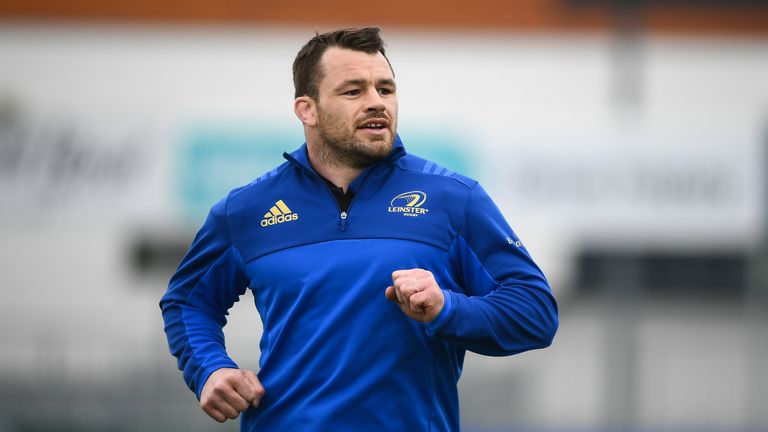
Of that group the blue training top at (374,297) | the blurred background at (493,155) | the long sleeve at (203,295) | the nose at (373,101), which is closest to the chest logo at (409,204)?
the blue training top at (374,297)

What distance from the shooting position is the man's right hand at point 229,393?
313cm

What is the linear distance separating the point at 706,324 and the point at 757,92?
3.17 metres

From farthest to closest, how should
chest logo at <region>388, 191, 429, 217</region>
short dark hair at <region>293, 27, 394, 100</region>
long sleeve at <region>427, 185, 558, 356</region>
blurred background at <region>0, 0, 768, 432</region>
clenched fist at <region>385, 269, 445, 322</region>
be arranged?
blurred background at <region>0, 0, 768, 432</region> → short dark hair at <region>293, 27, 394, 100</region> → chest logo at <region>388, 191, 429, 217</region> → long sleeve at <region>427, 185, 558, 356</region> → clenched fist at <region>385, 269, 445, 322</region>

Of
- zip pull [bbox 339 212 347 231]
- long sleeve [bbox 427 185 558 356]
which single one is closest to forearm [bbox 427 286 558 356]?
long sleeve [bbox 427 185 558 356]

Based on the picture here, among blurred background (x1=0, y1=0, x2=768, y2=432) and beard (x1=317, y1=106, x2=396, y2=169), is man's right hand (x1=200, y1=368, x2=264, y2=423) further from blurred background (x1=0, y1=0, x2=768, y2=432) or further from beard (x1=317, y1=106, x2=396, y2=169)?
blurred background (x1=0, y1=0, x2=768, y2=432)

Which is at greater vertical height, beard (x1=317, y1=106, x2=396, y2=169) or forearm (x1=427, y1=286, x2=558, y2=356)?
beard (x1=317, y1=106, x2=396, y2=169)

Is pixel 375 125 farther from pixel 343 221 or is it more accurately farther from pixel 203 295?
pixel 203 295

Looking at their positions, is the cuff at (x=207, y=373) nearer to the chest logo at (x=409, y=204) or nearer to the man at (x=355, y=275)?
the man at (x=355, y=275)

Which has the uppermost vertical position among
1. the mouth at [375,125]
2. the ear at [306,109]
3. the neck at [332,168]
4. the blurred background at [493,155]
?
the blurred background at [493,155]

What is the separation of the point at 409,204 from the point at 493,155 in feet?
39.4

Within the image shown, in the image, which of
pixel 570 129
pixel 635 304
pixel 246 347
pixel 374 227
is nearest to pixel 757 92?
pixel 570 129

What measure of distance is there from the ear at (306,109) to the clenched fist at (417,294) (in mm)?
631

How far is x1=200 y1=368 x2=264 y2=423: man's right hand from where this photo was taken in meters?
3.13

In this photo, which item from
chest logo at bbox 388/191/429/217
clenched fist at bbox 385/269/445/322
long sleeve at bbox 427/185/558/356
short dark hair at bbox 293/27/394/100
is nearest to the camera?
clenched fist at bbox 385/269/445/322
